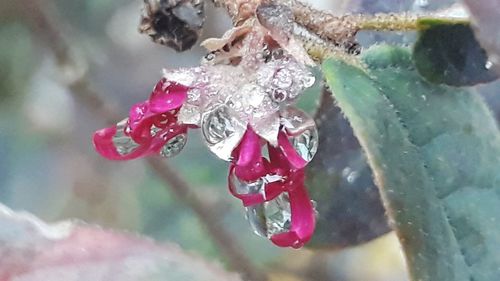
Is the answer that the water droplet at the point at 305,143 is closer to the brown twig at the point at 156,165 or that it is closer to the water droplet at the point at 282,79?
the water droplet at the point at 282,79

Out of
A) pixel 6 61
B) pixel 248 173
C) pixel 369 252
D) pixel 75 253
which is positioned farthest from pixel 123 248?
pixel 6 61

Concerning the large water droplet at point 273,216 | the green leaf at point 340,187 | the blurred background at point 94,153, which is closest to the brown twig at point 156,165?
the blurred background at point 94,153

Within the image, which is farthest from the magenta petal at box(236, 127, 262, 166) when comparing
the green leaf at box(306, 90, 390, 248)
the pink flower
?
the green leaf at box(306, 90, 390, 248)

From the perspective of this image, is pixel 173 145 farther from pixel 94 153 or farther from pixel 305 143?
pixel 94 153

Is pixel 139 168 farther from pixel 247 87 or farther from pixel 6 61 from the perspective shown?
pixel 247 87

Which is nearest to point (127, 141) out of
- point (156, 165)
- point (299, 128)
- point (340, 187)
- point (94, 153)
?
point (299, 128)
